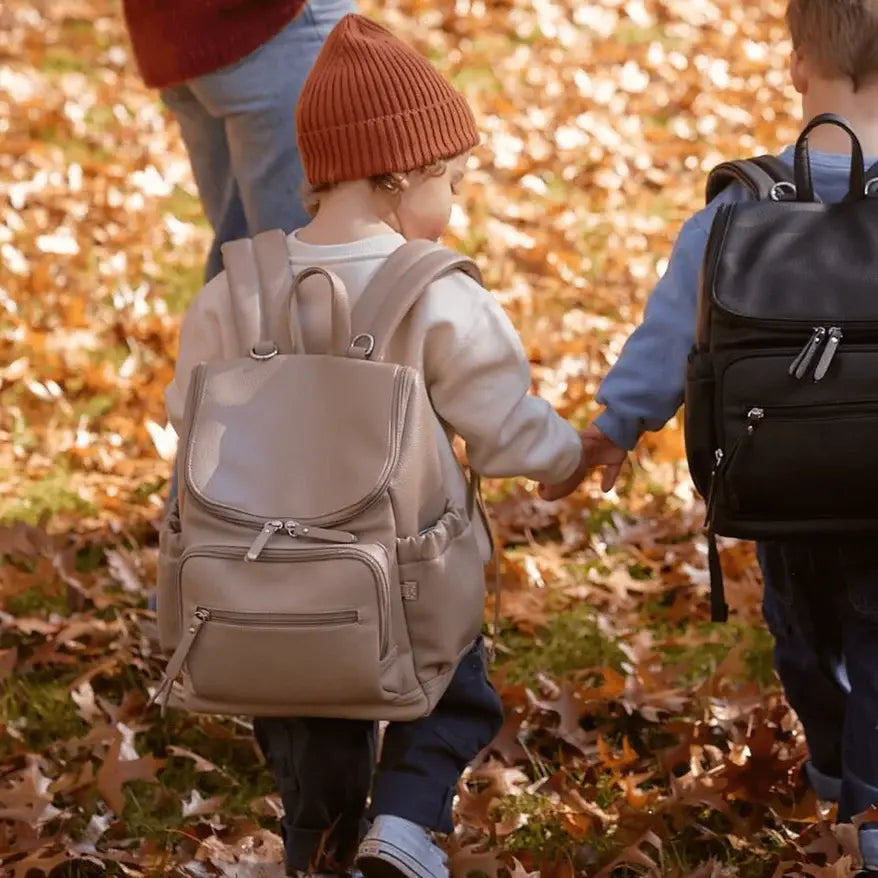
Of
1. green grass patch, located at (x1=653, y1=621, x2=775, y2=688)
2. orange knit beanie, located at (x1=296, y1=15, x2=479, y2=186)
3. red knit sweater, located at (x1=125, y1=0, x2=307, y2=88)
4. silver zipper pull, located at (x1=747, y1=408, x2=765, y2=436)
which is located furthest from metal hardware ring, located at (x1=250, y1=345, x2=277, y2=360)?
green grass patch, located at (x1=653, y1=621, x2=775, y2=688)

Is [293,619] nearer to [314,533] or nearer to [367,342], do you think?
[314,533]

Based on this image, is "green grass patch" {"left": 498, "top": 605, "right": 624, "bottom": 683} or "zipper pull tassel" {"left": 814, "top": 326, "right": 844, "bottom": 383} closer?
"zipper pull tassel" {"left": 814, "top": 326, "right": 844, "bottom": 383}

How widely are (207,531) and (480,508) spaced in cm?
57

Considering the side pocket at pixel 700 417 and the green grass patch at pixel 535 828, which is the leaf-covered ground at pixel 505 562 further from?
the side pocket at pixel 700 417

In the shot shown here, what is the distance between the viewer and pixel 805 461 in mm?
2627

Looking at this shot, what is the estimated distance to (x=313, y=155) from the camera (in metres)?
2.83

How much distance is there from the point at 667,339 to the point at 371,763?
3.19ft

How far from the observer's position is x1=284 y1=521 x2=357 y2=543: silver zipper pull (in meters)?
2.55

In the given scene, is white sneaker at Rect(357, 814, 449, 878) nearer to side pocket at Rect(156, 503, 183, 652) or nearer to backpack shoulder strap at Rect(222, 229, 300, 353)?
side pocket at Rect(156, 503, 183, 652)

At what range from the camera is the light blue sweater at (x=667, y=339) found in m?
2.87

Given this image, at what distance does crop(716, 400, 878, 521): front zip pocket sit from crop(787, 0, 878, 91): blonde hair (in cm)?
67

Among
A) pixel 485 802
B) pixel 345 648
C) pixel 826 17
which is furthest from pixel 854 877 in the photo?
pixel 826 17

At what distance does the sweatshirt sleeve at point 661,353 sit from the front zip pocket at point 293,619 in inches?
26.8

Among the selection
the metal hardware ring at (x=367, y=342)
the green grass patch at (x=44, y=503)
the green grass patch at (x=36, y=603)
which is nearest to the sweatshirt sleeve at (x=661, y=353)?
the metal hardware ring at (x=367, y=342)
